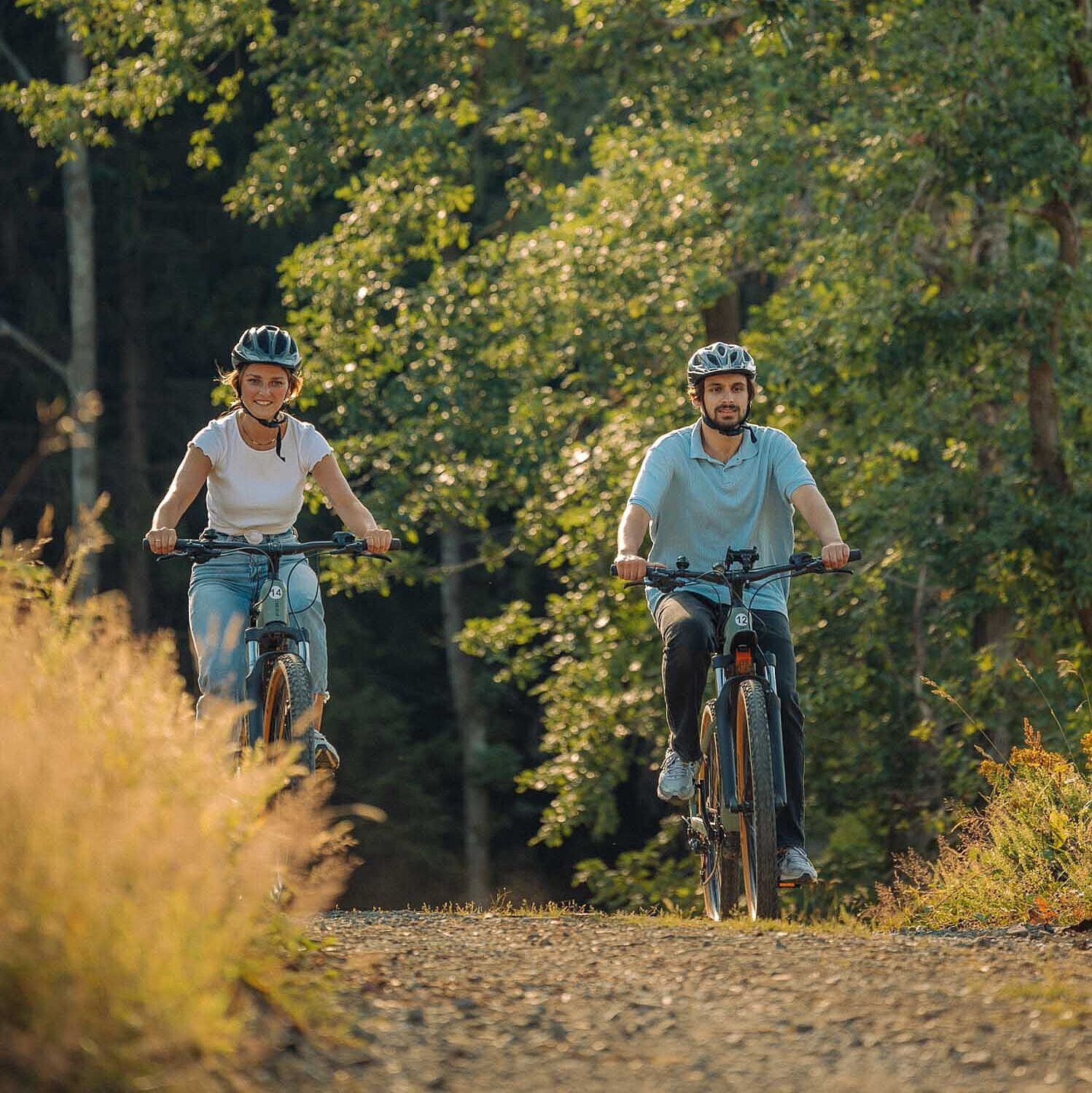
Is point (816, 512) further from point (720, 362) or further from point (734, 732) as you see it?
point (734, 732)

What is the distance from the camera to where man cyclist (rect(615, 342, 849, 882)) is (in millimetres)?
7172

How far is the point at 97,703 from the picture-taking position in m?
4.61

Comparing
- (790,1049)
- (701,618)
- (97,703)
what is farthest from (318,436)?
(790,1049)

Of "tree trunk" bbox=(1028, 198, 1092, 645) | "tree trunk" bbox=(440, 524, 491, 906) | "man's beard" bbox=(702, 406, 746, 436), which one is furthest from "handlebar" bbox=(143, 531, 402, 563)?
"tree trunk" bbox=(440, 524, 491, 906)

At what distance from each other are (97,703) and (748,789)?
2903mm

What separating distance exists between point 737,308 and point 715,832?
12682mm

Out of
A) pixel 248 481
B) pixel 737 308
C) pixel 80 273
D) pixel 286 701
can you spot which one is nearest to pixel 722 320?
pixel 737 308

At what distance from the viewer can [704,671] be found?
7207 millimetres

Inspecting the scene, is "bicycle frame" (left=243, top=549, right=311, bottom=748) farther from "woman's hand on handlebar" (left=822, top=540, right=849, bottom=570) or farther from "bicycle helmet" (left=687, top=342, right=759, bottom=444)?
"woman's hand on handlebar" (left=822, top=540, right=849, bottom=570)

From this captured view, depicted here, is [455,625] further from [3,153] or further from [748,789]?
[748,789]

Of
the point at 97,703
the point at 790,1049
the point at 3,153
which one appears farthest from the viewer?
the point at 3,153

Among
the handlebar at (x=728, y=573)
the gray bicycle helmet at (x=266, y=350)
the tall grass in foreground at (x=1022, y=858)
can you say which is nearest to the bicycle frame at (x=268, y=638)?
the gray bicycle helmet at (x=266, y=350)

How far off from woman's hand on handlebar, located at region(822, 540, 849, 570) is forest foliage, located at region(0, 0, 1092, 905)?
6.47 m

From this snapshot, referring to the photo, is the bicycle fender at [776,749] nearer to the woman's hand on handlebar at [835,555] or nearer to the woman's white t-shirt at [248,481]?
the woman's hand on handlebar at [835,555]
